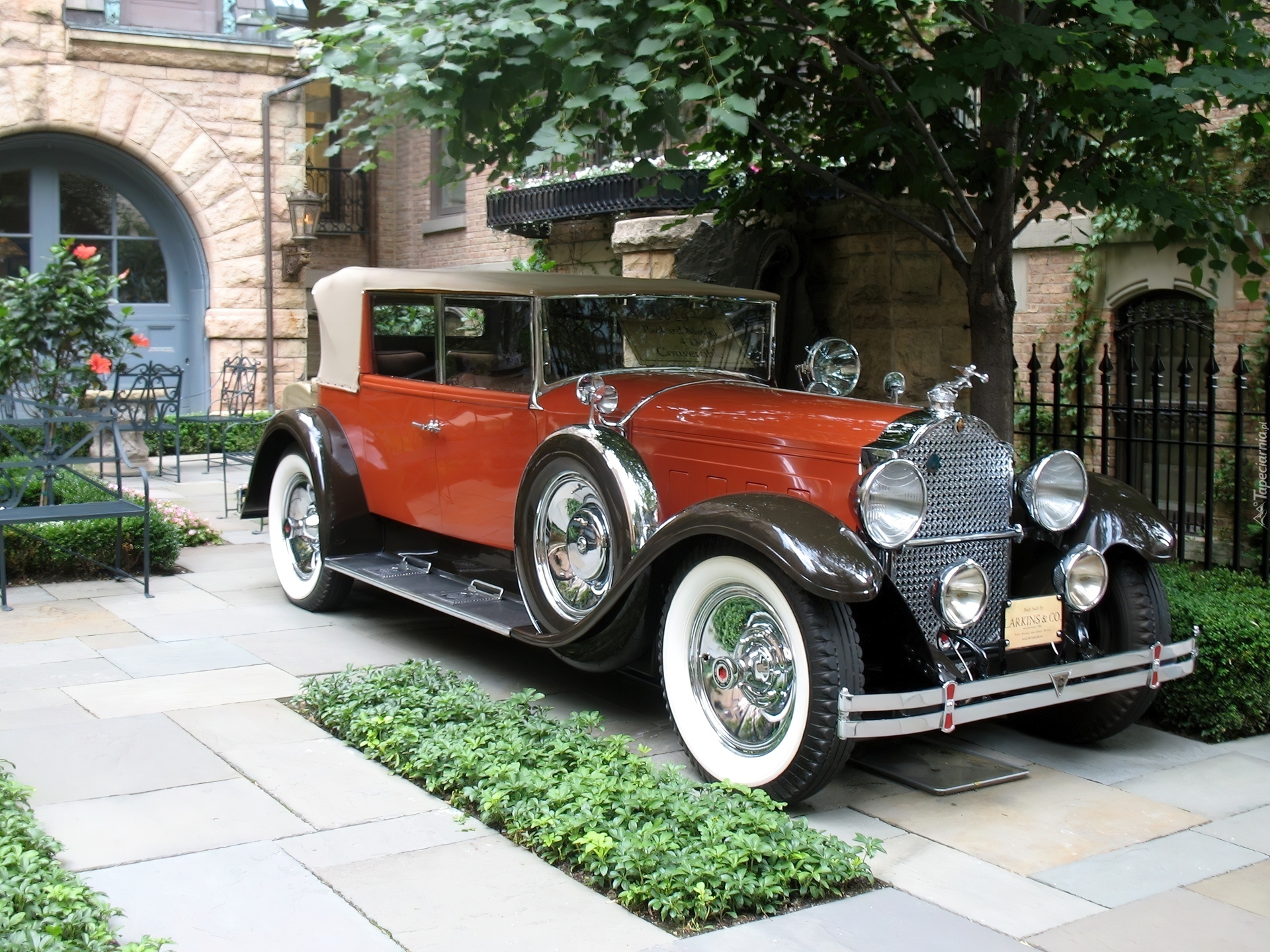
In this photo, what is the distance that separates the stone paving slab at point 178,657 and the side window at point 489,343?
1.69 metres

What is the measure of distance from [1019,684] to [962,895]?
87cm

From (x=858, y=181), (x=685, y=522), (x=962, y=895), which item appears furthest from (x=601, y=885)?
(x=858, y=181)

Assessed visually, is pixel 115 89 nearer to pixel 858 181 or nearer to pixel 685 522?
pixel 858 181

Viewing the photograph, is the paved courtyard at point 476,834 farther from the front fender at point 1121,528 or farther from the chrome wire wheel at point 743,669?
the front fender at point 1121,528

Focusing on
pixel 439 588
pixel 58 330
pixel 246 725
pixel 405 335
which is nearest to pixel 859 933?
pixel 246 725

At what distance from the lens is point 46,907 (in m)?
3.02

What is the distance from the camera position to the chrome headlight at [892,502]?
416cm

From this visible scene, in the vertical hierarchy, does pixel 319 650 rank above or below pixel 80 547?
below

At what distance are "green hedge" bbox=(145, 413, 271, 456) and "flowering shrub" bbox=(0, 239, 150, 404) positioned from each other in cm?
357

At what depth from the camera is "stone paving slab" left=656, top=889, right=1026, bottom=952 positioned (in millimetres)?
3139

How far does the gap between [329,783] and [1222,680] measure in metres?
3.48

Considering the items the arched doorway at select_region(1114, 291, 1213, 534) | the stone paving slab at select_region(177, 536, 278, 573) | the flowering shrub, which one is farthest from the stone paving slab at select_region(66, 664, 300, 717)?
the arched doorway at select_region(1114, 291, 1213, 534)

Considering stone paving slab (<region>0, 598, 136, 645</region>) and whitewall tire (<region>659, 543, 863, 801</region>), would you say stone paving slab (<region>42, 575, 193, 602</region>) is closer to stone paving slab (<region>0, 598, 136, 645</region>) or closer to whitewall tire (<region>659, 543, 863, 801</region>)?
stone paving slab (<region>0, 598, 136, 645</region>)

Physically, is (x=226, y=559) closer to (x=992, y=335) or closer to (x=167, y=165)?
(x=992, y=335)
